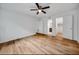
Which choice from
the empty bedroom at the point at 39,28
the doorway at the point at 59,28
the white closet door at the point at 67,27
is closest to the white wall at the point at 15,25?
the empty bedroom at the point at 39,28

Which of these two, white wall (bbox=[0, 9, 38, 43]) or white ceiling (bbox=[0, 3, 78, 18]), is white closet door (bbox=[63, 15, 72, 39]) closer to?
white ceiling (bbox=[0, 3, 78, 18])

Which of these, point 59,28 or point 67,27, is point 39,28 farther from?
point 67,27

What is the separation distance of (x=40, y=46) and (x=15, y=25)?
65 centimetres

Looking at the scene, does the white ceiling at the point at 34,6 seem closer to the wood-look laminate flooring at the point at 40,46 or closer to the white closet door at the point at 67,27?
the white closet door at the point at 67,27

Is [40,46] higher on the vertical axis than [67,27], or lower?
lower

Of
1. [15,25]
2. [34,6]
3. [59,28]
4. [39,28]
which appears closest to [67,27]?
[59,28]

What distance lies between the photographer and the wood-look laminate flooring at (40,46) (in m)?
1.95

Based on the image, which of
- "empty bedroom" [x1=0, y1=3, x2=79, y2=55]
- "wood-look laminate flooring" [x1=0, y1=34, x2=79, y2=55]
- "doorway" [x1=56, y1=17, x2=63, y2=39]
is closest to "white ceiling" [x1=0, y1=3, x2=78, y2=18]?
"empty bedroom" [x1=0, y1=3, x2=79, y2=55]

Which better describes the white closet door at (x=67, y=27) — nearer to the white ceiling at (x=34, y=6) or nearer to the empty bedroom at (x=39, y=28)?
the empty bedroom at (x=39, y=28)

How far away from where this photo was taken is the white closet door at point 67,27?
196 cm

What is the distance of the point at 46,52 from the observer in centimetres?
198

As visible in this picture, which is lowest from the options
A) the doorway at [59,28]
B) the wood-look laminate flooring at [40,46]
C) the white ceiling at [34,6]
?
the wood-look laminate flooring at [40,46]

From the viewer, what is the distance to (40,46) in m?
2.00

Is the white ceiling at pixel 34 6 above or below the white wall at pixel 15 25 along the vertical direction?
above
